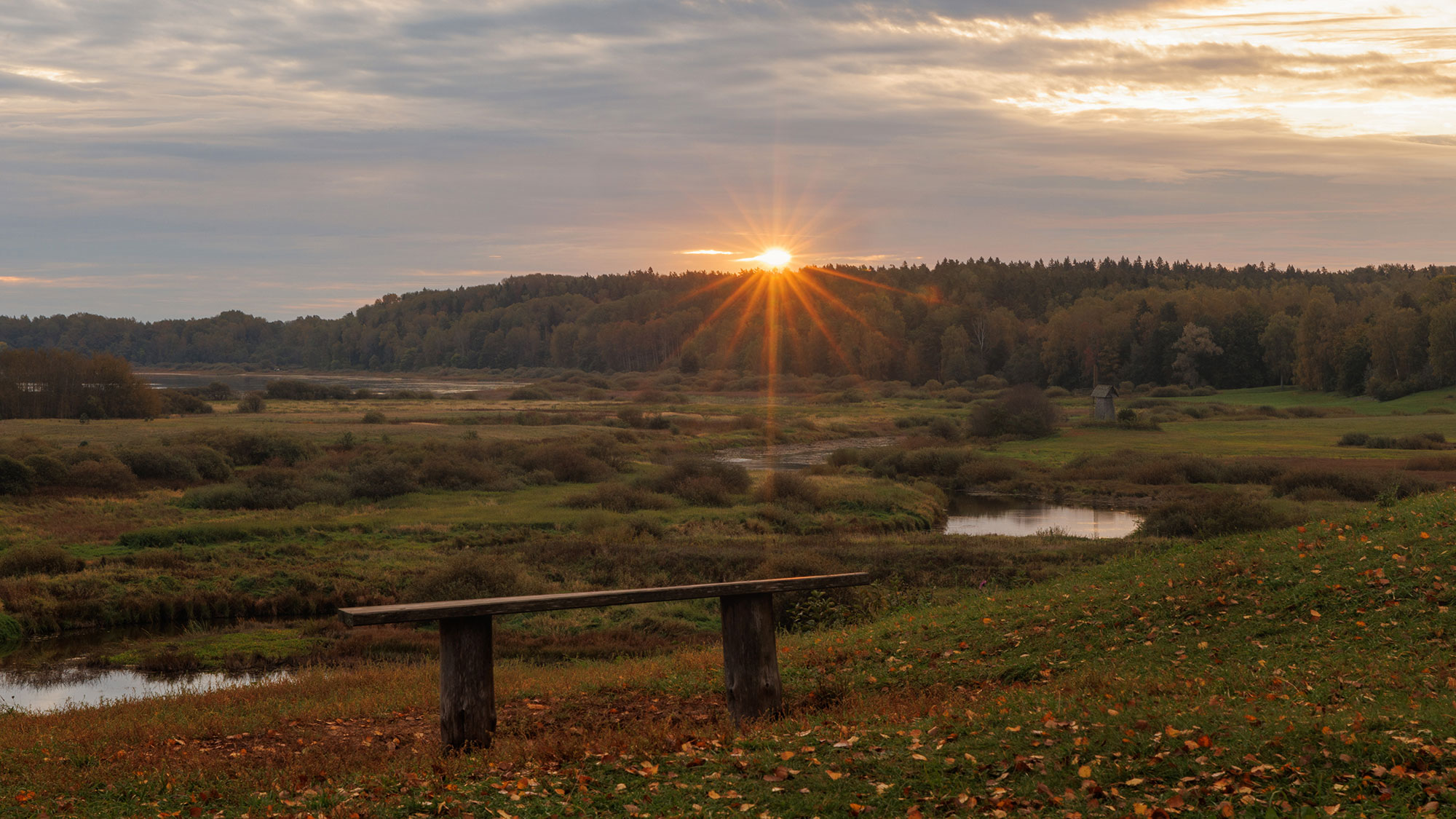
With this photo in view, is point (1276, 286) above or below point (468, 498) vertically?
above

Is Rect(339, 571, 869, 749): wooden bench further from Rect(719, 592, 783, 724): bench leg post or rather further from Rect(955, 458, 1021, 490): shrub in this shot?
Rect(955, 458, 1021, 490): shrub

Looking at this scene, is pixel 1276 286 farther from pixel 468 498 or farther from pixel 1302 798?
pixel 1302 798

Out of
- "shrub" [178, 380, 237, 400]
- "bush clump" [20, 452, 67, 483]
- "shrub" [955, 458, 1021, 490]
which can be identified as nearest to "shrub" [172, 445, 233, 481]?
"bush clump" [20, 452, 67, 483]

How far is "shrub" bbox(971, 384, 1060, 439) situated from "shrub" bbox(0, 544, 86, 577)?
59925 mm

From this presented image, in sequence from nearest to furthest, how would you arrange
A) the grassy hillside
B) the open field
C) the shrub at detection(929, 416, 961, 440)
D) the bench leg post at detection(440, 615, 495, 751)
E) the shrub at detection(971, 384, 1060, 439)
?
the grassy hillside < the bench leg post at detection(440, 615, 495, 751) < the open field < the shrub at detection(971, 384, 1060, 439) < the shrub at detection(929, 416, 961, 440)

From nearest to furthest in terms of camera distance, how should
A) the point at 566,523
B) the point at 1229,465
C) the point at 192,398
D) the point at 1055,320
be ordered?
the point at 566,523 → the point at 1229,465 → the point at 192,398 → the point at 1055,320

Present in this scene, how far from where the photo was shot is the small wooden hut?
86375 mm

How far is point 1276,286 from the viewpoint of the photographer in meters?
184

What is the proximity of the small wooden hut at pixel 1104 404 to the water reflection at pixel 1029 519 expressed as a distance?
37934 millimetres

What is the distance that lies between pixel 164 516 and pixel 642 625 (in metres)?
23.8

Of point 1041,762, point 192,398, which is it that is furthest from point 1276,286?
point 1041,762

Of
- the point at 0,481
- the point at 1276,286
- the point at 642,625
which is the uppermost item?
the point at 1276,286

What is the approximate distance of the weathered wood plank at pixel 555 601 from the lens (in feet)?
29.2

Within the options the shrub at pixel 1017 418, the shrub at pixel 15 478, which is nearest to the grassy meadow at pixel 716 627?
the shrub at pixel 15 478
